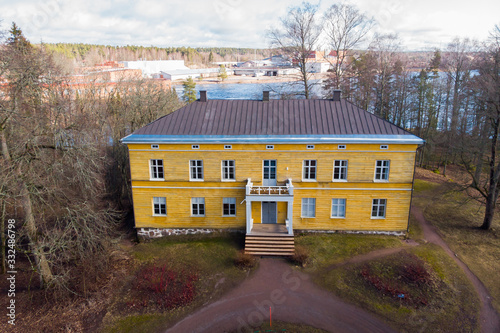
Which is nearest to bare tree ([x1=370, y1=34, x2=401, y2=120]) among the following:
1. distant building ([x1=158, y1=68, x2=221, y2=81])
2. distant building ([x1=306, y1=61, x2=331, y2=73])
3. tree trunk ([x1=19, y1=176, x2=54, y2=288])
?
distant building ([x1=306, y1=61, x2=331, y2=73])

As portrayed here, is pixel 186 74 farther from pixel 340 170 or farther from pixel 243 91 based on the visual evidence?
pixel 340 170

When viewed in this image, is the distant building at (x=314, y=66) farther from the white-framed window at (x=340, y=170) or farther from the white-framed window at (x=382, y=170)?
the white-framed window at (x=382, y=170)

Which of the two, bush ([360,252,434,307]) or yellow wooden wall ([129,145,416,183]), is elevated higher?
yellow wooden wall ([129,145,416,183])

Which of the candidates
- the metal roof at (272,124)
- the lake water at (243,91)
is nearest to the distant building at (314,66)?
the lake water at (243,91)

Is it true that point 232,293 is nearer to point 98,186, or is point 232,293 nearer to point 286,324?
point 286,324

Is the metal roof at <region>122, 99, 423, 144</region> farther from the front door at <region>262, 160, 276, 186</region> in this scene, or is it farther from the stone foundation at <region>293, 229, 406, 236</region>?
the stone foundation at <region>293, 229, 406, 236</region>
